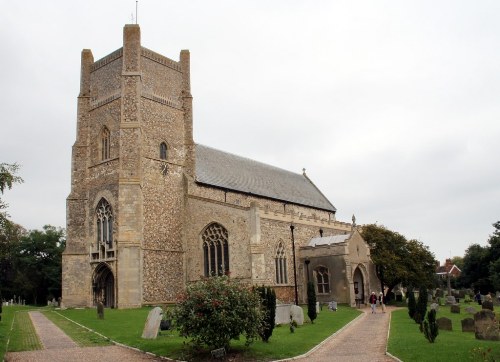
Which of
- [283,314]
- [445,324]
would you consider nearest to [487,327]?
[445,324]

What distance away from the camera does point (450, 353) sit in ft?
42.8

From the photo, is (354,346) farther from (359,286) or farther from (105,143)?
(105,143)

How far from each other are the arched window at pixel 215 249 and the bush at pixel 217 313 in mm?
20237

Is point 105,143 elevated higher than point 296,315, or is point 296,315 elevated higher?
point 105,143

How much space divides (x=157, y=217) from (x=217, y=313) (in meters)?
21.9

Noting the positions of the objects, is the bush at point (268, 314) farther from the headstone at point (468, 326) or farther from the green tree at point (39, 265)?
the green tree at point (39, 265)

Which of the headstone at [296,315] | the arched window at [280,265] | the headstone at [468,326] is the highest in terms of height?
the arched window at [280,265]

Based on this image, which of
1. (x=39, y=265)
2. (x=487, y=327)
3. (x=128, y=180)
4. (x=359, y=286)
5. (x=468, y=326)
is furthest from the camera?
(x=39, y=265)

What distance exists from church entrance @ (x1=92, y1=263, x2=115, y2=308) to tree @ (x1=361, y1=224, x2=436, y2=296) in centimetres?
2130

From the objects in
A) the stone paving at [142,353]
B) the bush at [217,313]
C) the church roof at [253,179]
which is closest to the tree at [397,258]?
the church roof at [253,179]

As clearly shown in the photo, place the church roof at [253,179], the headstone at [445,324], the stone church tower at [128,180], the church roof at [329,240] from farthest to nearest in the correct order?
the church roof at [253,179]
the church roof at [329,240]
the stone church tower at [128,180]
the headstone at [445,324]

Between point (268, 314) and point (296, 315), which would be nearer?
point (268, 314)

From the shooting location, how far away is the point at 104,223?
1328 inches

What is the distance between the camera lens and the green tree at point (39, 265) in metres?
60.3
